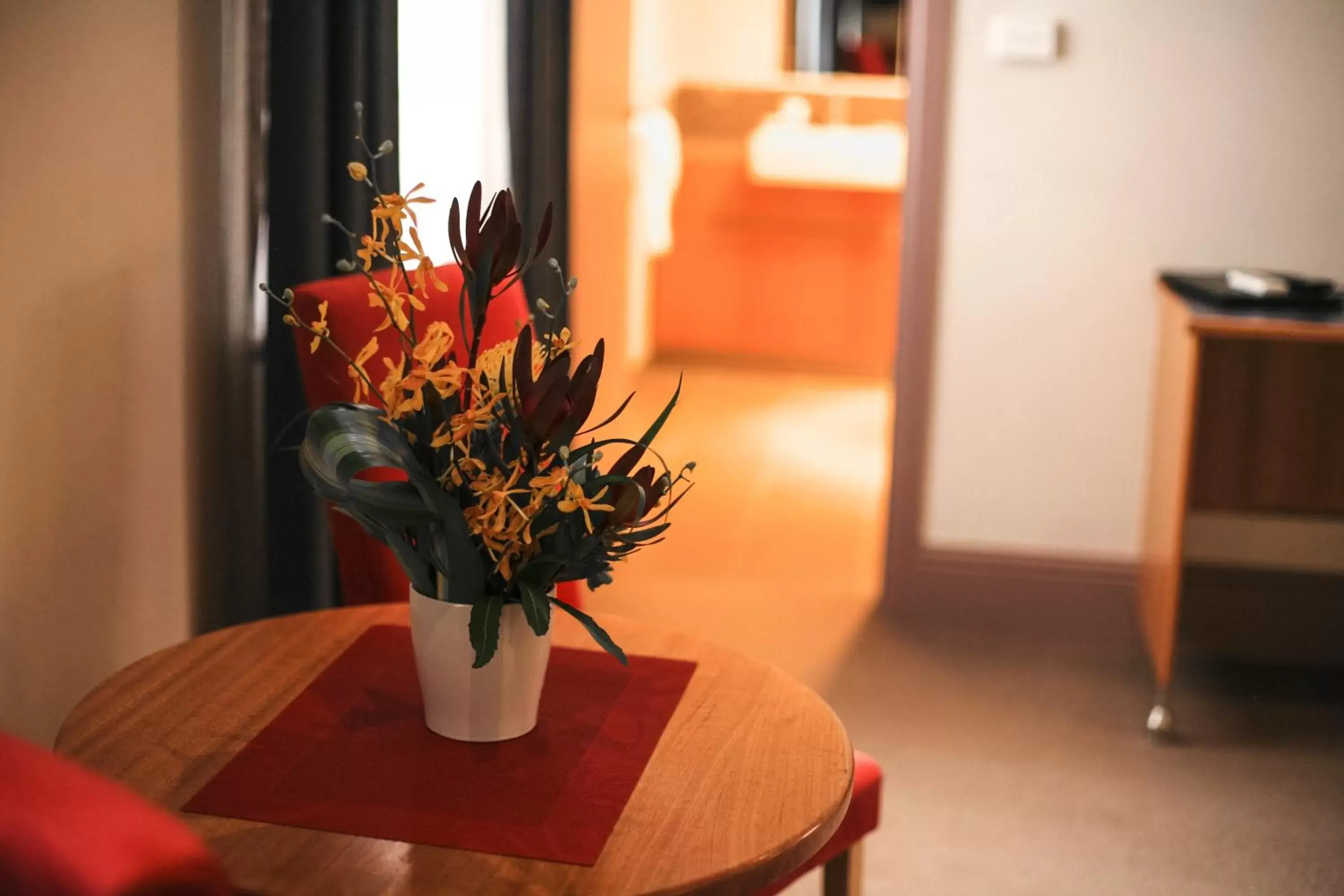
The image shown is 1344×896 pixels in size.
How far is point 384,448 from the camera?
1.35 m

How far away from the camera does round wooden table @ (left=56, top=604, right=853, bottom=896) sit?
1.17 metres

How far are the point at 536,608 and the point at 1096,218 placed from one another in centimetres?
245

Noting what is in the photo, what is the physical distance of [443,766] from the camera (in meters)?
1.35

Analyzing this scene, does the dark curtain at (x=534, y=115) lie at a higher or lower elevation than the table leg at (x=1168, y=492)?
higher

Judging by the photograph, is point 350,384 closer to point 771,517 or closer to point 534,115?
point 534,115

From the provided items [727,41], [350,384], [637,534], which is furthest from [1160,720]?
[727,41]

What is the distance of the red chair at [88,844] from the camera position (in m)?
0.73

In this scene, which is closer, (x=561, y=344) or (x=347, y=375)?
(x=561, y=344)

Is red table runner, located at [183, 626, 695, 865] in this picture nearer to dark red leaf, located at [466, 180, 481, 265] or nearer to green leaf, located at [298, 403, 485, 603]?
green leaf, located at [298, 403, 485, 603]

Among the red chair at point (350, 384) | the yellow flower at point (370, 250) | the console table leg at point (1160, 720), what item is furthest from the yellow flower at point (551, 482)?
the console table leg at point (1160, 720)

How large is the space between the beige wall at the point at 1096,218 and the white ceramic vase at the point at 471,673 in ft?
7.54

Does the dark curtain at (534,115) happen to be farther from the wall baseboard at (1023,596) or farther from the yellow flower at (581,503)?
the yellow flower at (581,503)

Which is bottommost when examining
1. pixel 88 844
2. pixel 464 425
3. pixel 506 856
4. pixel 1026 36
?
pixel 506 856

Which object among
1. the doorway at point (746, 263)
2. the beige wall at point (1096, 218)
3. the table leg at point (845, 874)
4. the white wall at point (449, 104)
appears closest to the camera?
the table leg at point (845, 874)
